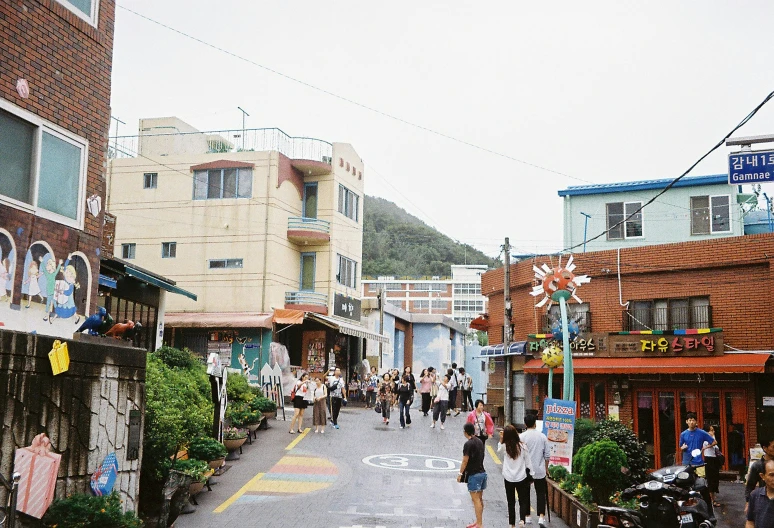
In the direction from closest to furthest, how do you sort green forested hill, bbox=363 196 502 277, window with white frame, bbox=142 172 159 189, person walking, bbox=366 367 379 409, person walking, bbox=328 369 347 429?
person walking, bbox=328 369 347 429
person walking, bbox=366 367 379 409
window with white frame, bbox=142 172 159 189
green forested hill, bbox=363 196 502 277

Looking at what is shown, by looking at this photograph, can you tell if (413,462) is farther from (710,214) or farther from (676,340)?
(710,214)

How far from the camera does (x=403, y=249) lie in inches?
4796

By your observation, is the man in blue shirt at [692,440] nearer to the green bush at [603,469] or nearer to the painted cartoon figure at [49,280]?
the green bush at [603,469]

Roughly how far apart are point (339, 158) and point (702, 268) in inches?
→ 743

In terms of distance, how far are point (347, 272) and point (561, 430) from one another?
2452 cm

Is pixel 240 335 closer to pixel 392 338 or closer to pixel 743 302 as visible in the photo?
pixel 392 338

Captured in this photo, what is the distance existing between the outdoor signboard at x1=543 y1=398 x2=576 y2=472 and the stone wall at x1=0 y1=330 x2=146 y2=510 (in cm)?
831

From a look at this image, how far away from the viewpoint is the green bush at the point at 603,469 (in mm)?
12250

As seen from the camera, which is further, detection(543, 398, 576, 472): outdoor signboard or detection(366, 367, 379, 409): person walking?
detection(366, 367, 379, 409): person walking

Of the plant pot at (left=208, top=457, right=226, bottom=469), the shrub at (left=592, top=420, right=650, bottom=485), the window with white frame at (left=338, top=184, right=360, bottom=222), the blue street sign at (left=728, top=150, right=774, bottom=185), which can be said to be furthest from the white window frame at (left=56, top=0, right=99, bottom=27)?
the window with white frame at (left=338, top=184, right=360, bottom=222)

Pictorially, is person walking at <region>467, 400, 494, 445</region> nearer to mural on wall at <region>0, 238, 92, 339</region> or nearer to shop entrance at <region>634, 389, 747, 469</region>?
shop entrance at <region>634, 389, 747, 469</region>

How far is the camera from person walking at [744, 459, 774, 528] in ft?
24.9

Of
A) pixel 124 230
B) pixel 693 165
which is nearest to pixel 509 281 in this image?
pixel 693 165

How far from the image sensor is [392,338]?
47594 mm
